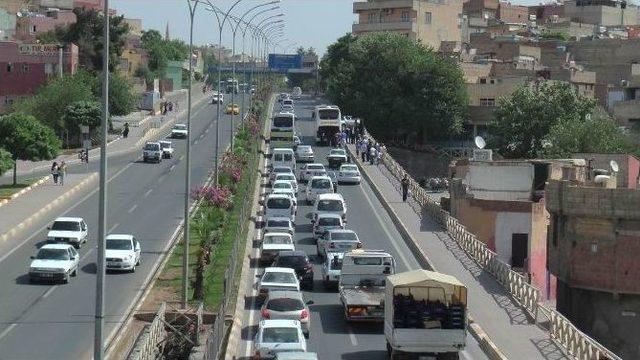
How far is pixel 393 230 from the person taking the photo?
160 feet

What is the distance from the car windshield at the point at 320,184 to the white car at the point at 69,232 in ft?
47.8

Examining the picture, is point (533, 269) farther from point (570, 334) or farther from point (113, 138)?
point (113, 138)

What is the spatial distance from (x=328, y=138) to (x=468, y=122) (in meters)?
20.0

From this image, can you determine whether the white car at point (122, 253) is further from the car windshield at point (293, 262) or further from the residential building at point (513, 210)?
the residential building at point (513, 210)

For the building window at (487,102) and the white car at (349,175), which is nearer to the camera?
the white car at (349,175)

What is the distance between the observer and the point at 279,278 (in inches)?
1302

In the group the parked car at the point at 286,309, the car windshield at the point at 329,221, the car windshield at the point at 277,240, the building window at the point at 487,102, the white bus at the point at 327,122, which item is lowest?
the parked car at the point at 286,309

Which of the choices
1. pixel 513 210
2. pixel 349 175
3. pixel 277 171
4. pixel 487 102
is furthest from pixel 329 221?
pixel 487 102

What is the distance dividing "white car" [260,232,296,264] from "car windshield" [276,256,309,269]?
A: 2549 millimetres

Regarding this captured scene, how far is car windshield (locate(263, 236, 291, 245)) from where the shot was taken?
4019 centimetres

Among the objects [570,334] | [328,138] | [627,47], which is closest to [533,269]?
[570,334]

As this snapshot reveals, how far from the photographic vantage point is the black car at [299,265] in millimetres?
35625

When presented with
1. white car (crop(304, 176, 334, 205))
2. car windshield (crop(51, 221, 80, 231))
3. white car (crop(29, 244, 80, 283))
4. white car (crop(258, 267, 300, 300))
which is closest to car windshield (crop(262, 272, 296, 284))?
white car (crop(258, 267, 300, 300))

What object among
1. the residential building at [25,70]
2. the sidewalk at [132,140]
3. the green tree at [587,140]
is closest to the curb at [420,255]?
the green tree at [587,140]
